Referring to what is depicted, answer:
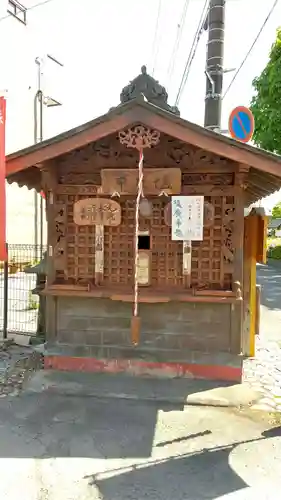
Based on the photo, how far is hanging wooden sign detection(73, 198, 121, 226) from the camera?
6.51 m

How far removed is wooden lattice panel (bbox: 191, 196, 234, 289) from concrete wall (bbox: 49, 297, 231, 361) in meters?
0.38

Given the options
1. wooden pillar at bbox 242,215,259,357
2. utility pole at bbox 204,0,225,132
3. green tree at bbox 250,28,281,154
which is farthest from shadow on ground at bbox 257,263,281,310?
utility pole at bbox 204,0,225,132

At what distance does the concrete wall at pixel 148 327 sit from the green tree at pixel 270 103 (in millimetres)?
17242

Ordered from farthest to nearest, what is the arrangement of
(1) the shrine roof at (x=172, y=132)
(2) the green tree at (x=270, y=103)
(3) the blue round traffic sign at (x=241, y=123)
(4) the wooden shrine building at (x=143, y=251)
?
(2) the green tree at (x=270, y=103), (3) the blue round traffic sign at (x=241, y=123), (4) the wooden shrine building at (x=143, y=251), (1) the shrine roof at (x=172, y=132)

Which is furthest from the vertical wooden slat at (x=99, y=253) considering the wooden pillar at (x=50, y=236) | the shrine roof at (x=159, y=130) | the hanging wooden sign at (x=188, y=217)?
the hanging wooden sign at (x=188, y=217)

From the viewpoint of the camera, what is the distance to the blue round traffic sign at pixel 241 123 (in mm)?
8039

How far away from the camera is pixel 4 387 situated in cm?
638

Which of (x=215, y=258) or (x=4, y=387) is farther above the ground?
(x=215, y=258)

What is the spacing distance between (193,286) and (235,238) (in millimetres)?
978

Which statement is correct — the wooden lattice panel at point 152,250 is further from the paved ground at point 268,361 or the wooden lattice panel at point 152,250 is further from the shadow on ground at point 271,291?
the shadow on ground at point 271,291

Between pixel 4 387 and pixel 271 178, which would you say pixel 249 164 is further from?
pixel 4 387

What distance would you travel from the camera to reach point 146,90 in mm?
7027

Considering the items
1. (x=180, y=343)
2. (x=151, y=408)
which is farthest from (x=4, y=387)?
(x=180, y=343)

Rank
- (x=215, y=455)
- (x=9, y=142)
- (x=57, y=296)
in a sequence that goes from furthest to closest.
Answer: (x=9, y=142)
(x=57, y=296)
(x=215, y=455)
